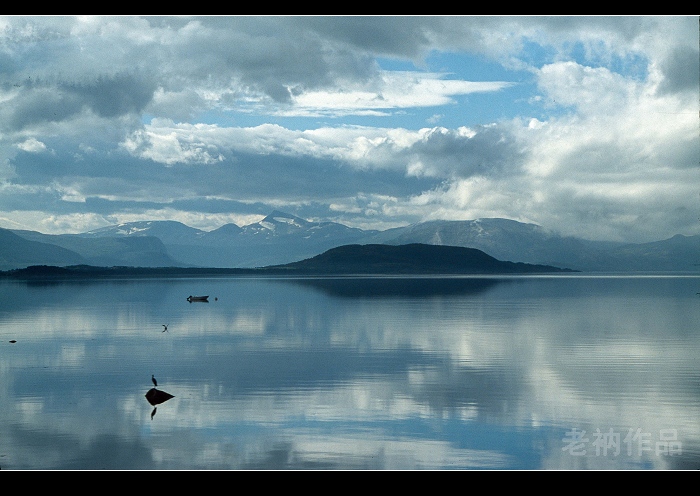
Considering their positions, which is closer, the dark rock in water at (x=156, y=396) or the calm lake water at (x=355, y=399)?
the calm lake water at (x=355, y=399)

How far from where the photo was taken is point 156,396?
38.4 m

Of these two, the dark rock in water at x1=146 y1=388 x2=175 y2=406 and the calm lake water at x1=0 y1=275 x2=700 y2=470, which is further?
the dark rock in water at x1=146 y1=388 x2=175 y2=406

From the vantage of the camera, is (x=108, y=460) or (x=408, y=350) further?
(x=408, y=350)

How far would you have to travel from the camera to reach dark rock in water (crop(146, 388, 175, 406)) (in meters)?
37.8

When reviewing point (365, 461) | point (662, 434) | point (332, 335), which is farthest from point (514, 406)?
point (332, 335)

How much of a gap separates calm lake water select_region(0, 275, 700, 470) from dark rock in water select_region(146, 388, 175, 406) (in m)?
0.43

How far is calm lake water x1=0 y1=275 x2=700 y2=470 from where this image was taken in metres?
27.7

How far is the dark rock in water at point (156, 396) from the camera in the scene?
124 feet

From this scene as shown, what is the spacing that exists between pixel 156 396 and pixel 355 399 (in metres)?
11.1

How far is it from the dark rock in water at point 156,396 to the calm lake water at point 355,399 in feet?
1.42
